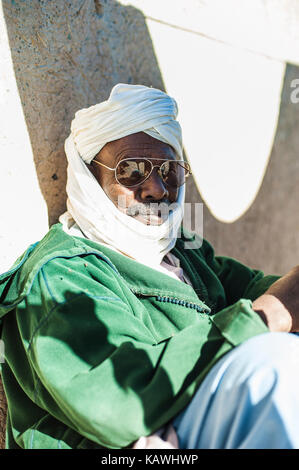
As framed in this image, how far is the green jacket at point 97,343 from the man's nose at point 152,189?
324 mm

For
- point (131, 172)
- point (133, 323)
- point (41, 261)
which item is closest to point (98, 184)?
point (131, 172)

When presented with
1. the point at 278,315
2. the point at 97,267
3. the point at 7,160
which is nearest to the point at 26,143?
the point at 7,160

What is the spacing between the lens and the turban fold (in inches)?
87.0

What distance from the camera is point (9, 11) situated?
2.23m

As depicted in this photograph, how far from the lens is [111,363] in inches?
61.5

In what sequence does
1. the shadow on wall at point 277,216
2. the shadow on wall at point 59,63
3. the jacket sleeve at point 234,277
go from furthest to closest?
1. the shadow on wall at point 277,216
2. the jacket sleeve at point 234,277
3. the shadow on wall at point 59,63

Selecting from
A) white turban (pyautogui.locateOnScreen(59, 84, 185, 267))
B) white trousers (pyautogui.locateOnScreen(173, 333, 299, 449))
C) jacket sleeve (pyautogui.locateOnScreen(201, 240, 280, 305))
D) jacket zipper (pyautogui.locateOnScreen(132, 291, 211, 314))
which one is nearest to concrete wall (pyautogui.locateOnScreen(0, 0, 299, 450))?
white turban (pyautogui.locateOnScreen(59, 84, 185, 267))

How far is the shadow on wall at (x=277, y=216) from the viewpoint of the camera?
14.1 feet

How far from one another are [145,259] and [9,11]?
129 centimetres

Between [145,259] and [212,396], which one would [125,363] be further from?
[145,259]

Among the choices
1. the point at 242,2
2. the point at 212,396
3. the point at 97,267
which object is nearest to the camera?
the point at 212,396

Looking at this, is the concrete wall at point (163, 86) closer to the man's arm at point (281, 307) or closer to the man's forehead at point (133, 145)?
the man's forehead at point (133, 145)

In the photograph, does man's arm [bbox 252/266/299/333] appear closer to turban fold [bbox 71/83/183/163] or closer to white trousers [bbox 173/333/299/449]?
white trousers [bbox 173/333/299/449]

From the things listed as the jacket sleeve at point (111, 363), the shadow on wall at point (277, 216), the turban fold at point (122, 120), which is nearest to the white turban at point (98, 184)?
the turban fold at point (122, 120)
